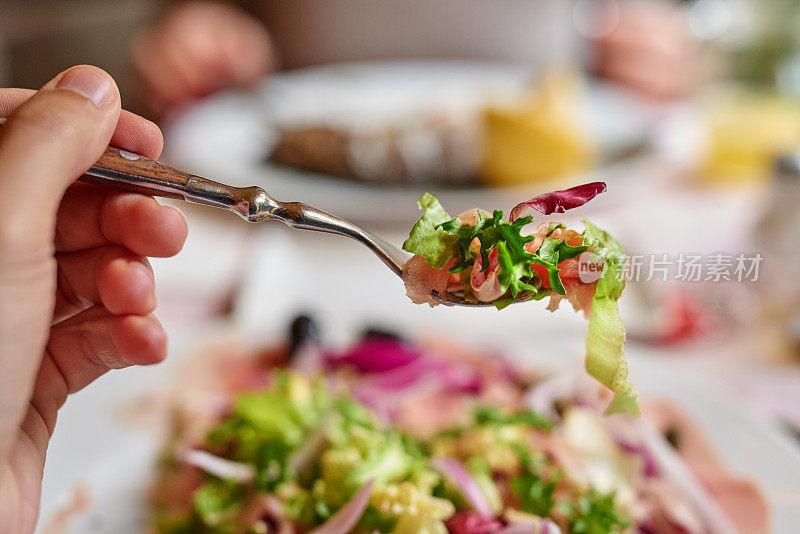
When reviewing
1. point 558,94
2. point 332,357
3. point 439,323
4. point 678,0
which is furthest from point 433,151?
point 678,0

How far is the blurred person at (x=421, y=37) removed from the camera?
241 cm

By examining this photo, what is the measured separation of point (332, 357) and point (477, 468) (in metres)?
0.41

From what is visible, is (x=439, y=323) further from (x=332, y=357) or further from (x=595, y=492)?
(x=595, y=492)

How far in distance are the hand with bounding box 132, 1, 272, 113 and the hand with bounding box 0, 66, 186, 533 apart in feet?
5.70

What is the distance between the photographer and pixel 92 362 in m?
0.67

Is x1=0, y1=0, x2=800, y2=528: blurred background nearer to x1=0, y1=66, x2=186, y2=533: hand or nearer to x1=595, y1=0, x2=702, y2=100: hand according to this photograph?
x1=595, y1=0, x2=702, y2=100: hand

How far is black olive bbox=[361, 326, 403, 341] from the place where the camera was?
1.17m

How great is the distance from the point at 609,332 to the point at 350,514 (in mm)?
332

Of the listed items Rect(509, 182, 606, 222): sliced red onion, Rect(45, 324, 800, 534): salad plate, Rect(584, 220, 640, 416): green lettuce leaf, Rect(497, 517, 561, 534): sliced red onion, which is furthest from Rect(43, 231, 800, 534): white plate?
Rect(509, 182, 606, 222): sliced red onion

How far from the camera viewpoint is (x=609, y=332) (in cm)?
57

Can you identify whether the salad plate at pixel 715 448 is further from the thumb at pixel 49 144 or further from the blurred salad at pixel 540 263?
the thumb at pixel 49 144

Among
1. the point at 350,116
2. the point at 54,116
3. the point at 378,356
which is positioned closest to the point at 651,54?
the point at 350,116

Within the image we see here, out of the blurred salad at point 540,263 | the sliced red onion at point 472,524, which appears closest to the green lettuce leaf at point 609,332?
the blurred salad at point 540,263

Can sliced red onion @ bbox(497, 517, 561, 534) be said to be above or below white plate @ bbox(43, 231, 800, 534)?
below
